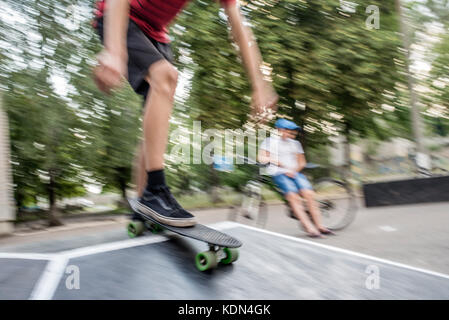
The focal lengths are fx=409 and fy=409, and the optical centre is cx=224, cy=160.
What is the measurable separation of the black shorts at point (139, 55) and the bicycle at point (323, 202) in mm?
3957

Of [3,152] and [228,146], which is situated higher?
[228,146]

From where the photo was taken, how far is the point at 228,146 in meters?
11.2

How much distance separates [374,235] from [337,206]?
2.36ft

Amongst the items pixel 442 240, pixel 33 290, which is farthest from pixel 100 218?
pixel 33 290

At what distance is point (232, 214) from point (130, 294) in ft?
16.8

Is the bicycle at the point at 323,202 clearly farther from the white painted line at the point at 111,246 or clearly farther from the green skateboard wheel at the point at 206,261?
the green skateboard wheel at the point at 206,261

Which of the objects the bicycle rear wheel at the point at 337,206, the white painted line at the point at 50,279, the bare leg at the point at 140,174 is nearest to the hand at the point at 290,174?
the bicycle rear wheel at the point at 337,206

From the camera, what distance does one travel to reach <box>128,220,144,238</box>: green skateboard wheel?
2.68 m

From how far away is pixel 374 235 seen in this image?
5.89 metres

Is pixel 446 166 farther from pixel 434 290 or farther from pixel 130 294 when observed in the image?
pixel 130 294

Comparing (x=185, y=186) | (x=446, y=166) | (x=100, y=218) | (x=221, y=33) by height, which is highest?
(x=221, y=33)

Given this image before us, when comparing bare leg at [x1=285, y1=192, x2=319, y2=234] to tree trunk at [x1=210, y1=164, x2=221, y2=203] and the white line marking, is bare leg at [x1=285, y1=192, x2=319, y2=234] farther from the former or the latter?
tree trunk at [x1=210, y1=164, x2=221, y2=203]

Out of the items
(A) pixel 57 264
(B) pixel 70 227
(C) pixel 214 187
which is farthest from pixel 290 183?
(C) pixel 214 187

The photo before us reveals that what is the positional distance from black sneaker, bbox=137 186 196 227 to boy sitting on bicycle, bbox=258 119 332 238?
12.0 feet
